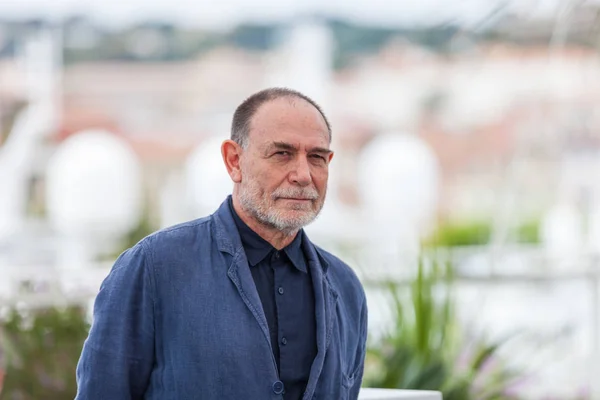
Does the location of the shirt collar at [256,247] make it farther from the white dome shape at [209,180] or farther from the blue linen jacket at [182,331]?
the white dome shape at [209,180]

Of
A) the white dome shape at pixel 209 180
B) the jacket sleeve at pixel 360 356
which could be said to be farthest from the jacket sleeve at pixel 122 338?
the white dome shape at pixel 209 180

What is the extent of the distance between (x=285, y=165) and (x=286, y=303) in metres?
0.20

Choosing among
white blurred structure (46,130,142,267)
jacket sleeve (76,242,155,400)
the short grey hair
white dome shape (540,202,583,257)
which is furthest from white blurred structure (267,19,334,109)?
jacket sleeve (76,242,155,400)

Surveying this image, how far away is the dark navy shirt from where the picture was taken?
60.4 inches

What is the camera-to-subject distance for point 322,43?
7.53 m

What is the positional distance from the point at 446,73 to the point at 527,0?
19.3m

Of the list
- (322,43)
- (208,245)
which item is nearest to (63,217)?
(322,43)

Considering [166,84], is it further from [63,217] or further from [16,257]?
[63,217]

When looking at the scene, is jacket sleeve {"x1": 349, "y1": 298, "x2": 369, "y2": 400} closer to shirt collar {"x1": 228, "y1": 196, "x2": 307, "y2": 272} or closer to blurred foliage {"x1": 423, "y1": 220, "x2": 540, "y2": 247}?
shirt collar {"x1": 228, "y1": 196, "x2": 307, "y2": 272}

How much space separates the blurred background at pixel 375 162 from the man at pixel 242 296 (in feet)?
4.38

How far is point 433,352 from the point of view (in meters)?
3.24

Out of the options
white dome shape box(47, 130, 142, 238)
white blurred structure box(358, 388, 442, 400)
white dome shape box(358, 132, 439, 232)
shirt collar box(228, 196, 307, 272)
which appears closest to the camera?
shirt collar box(228, 196, 307, 272)

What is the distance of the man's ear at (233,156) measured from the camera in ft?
5.17

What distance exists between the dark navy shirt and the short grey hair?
0.10 metres
